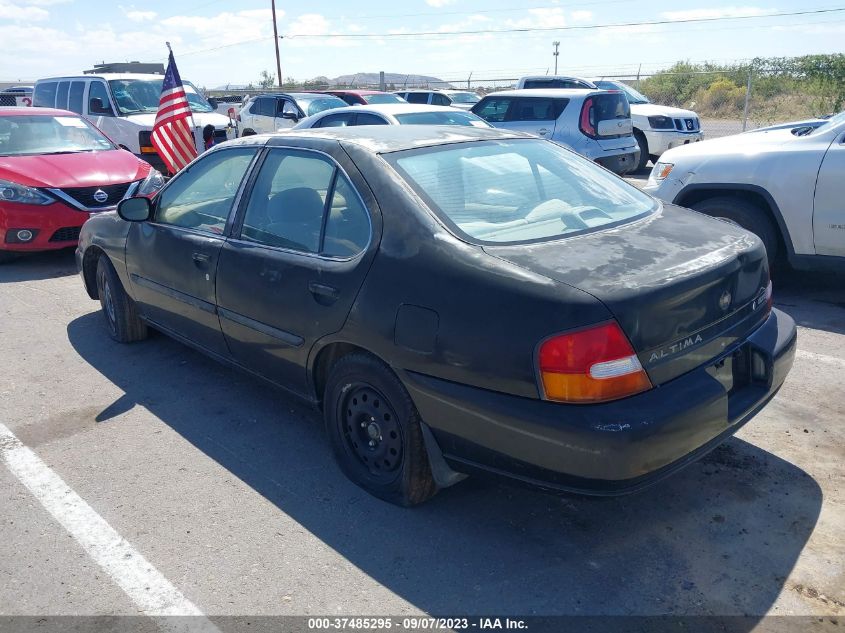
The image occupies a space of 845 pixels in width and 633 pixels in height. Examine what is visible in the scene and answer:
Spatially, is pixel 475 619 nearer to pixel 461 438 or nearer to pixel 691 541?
pixel 461 438

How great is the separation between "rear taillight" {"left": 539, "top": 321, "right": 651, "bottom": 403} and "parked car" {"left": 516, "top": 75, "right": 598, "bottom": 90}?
16.7m

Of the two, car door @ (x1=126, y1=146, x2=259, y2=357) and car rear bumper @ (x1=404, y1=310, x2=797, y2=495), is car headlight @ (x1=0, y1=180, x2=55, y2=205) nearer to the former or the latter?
car door @ (x1=126, y1=146, x2=259, y2=357)

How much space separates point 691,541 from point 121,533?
2426mm

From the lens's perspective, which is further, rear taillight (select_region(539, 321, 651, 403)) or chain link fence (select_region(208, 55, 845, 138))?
chain link fence (select_region(208, 55, 845, 138))

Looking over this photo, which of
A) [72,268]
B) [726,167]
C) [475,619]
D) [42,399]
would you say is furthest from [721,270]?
[72,268]

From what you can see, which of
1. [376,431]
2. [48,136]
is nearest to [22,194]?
[48,136]

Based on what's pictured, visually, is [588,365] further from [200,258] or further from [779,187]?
[779,187]

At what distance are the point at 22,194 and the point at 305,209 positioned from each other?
549 cm

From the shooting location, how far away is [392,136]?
3740 mm

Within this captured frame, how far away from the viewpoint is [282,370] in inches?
148

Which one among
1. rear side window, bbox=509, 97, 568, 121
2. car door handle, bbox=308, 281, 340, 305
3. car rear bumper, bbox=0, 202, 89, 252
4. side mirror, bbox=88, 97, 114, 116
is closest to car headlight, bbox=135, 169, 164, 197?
car rear bumper, bbox=0, 202, 89, 252

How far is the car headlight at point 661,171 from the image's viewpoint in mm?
6550

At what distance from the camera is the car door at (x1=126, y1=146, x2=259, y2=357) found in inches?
164

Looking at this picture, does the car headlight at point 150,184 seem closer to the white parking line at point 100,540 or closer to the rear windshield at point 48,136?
the rear windshield at point 48,136
